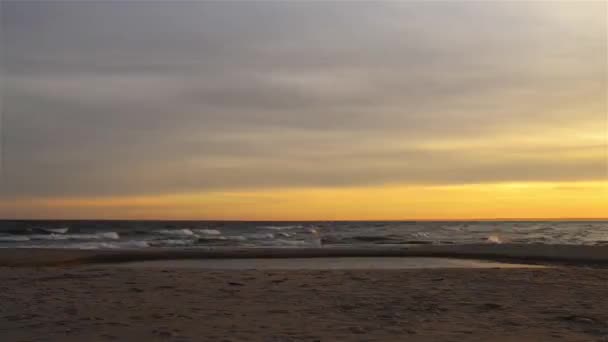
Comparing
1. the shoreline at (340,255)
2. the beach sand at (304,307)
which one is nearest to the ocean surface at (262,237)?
the shoreline at (340,255)

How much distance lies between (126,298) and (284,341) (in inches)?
166

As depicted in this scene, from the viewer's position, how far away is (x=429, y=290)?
11047 mm

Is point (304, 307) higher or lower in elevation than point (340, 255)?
higher

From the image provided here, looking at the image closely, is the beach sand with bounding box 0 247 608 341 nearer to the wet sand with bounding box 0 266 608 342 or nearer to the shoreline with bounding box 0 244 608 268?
the wet sand with bounding box 0 266 608 342

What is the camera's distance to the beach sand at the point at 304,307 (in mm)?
7289

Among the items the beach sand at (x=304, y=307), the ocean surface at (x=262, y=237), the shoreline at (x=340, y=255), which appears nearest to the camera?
the beach sand at (x=304, y=307)

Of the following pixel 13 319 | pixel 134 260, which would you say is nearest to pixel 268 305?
pixel 13 319

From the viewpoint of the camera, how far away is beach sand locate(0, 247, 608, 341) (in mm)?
7289

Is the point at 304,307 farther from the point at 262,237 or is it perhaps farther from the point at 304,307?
the point at 262,237

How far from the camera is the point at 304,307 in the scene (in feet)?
30.2

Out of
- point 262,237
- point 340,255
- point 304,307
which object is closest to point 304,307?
point 304,307

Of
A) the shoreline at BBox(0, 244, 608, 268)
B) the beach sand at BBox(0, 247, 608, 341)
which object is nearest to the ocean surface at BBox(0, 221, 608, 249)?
the shoreline at BBox(0, 244, 608, 268)

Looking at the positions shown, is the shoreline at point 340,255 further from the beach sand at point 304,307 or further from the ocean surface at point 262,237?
the ocean surface at point 262,237

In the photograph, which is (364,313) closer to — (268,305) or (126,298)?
(268,305)
